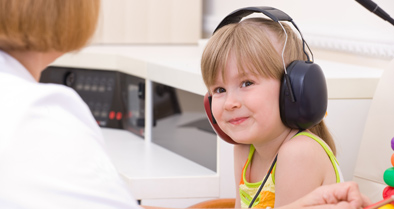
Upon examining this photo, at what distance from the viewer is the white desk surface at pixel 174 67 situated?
1398 millimetres

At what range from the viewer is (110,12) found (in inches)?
95.0

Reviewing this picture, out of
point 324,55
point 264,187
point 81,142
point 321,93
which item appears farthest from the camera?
point 324,55

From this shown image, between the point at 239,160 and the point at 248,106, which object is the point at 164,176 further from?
the point at 248,106

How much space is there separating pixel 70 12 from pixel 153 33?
1753 millimetres

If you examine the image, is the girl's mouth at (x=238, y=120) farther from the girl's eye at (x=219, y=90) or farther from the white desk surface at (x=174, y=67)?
the white desk surface at (x=174, y=67)

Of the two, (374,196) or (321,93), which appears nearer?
(321,93)

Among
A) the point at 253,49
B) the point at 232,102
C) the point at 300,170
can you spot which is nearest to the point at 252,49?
the point at 253,49

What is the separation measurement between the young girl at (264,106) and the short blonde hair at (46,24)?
0.46 meters

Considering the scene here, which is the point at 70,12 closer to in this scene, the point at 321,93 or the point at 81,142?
the point at 81,142

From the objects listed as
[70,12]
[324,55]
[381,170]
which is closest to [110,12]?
[324,55]

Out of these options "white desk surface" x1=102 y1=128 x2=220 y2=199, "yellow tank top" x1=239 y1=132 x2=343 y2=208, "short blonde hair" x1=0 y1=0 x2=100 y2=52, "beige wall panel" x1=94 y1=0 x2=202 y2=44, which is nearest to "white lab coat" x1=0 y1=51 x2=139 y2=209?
"short blonde hair" x1=0 y1=0 x2=100 y2=52

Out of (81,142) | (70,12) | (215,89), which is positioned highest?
(70,12)

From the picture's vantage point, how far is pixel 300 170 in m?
1.12

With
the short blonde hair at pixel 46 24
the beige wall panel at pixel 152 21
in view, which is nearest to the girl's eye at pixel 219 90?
the short blonde hair at pixel 46 24
